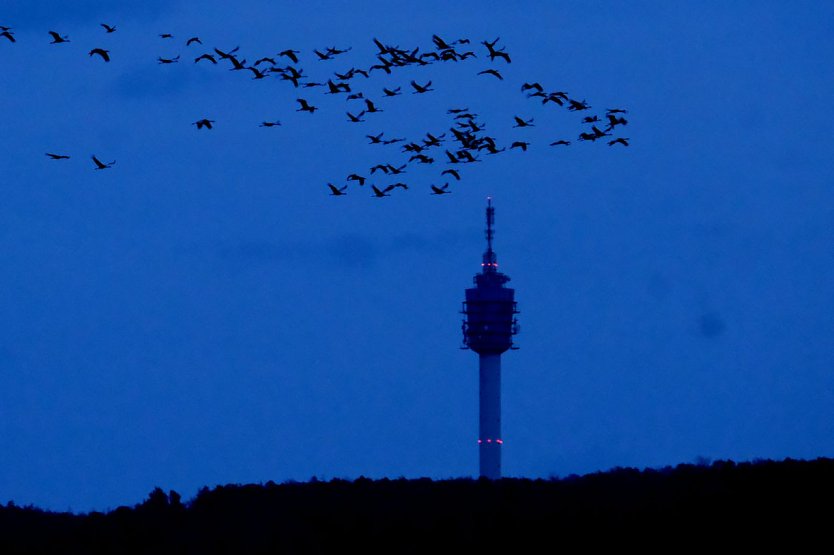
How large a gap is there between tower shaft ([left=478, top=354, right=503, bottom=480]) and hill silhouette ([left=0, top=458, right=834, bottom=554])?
11424 centimetres

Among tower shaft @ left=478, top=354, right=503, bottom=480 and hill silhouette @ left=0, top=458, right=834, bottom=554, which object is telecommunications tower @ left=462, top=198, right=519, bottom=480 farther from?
hill silhouette @ left=0, top=458, right=834, bottom=554

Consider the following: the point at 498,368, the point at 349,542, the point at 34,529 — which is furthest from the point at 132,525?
the point at 498,368

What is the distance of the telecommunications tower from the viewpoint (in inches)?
6053

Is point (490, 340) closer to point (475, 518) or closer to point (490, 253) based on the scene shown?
point (490, 253)

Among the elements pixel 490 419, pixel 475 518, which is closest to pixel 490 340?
pixel 490 419

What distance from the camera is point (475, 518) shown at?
3366 cm

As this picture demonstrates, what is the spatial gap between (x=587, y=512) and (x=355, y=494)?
6.27m

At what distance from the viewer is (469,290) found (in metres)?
157

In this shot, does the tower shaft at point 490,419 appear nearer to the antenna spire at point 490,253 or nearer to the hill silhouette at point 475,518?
the antenna spire at point 490,253

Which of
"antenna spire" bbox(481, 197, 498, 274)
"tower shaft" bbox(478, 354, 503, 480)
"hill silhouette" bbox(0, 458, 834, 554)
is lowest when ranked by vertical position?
"hill silhouette" bbox(0, 458, 834, 554)

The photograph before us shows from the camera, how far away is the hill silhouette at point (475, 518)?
33.1 m

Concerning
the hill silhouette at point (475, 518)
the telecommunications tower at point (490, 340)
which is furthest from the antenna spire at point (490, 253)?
the hill silhouette at point (475, 518)

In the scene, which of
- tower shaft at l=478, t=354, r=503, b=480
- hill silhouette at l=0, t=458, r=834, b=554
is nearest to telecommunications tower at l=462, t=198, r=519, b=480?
tower shaft at l=478, t=354, r=503, b=480

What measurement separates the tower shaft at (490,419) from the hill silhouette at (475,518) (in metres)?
114
